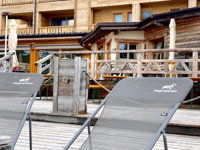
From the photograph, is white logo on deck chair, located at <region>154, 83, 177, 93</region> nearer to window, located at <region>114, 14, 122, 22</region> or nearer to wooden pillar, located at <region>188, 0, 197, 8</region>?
wooden pillar, located at <region>188, 0, 197, 8</region>

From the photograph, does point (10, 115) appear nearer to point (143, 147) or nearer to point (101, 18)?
point (143, 147)

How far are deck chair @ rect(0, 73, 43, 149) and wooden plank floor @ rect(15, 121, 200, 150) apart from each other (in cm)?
125

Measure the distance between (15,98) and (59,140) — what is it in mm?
1763

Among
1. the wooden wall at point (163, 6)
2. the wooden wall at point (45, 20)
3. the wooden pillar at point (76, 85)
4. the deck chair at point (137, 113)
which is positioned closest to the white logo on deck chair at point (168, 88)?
the deck chair at point (137, 113)

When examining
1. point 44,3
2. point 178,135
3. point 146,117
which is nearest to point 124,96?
point 146,117

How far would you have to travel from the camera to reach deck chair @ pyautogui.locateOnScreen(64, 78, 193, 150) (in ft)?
7.12

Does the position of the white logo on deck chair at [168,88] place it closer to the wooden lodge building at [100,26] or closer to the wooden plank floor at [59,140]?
the wooden plank floor at [59,140]

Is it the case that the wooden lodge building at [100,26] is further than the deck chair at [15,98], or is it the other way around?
the wooden lodge building at [100,26]

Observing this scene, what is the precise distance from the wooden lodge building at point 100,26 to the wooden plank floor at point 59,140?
8.34m

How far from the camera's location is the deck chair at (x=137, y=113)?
2170mm

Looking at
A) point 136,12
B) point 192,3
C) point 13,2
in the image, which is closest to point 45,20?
point 13,2

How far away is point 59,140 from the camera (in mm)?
4293

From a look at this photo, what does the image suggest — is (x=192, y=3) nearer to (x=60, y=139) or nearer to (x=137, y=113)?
(x=60, y=139)

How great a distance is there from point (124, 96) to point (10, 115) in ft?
3.24
